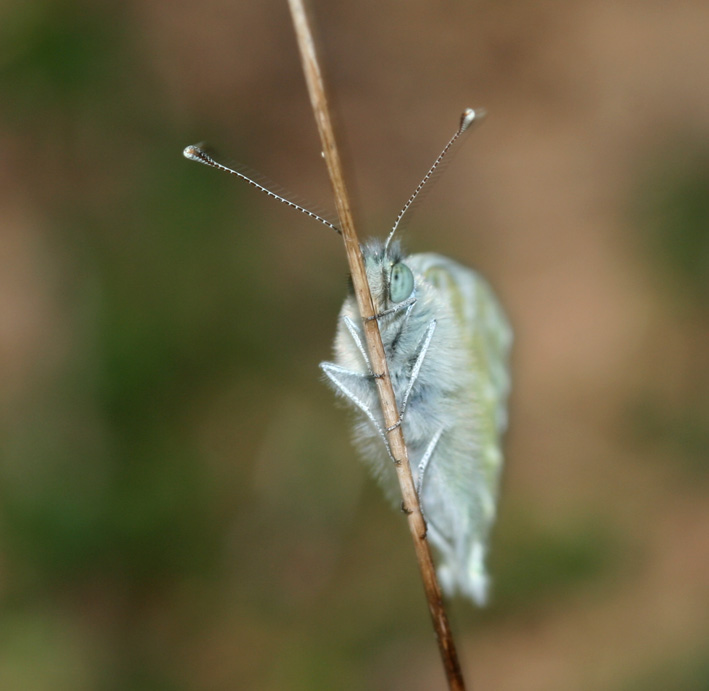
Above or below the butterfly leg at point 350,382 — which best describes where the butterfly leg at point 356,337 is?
above

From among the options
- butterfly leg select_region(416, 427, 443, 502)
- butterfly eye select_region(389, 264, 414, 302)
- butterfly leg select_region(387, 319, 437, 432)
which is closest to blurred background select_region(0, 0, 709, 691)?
butterfly leg select_region(416, 427, 443, 502)

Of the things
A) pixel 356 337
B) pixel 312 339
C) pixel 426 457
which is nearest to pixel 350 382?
pixel 356 337

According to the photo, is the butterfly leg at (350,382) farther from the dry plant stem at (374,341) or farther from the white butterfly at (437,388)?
the dry plant stem at (374,341)

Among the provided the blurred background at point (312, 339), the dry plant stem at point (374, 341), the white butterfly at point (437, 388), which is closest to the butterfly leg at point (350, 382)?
the white butterfly at point (437, 388)

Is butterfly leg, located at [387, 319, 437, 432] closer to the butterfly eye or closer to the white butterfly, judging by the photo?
the white butterfly

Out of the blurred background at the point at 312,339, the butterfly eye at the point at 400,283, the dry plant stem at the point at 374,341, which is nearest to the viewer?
the dry plant stem at the point at 374,341

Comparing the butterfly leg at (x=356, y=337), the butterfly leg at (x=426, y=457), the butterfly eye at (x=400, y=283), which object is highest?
the butterfly eye at (x=400, y=283)

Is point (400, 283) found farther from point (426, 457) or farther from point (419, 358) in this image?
point (426, 457)

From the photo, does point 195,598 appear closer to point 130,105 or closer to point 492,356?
point 492,356
